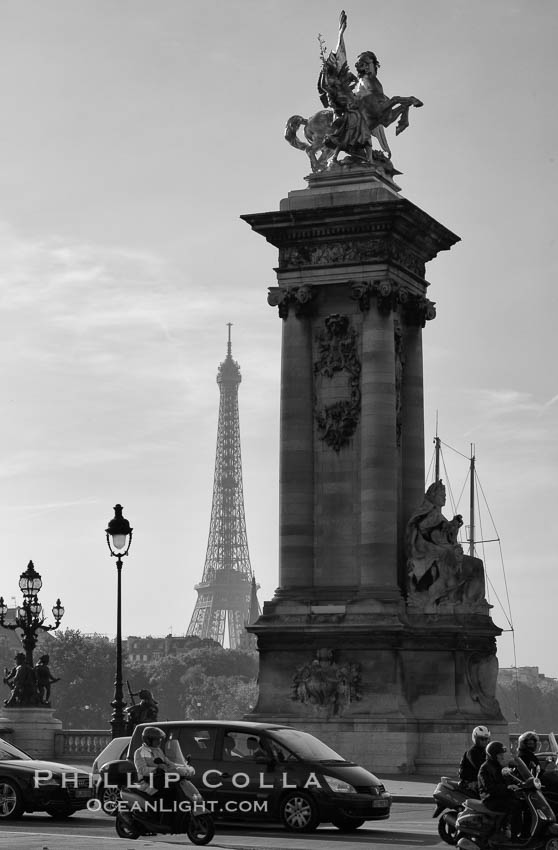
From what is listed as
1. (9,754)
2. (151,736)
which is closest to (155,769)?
(151,736)

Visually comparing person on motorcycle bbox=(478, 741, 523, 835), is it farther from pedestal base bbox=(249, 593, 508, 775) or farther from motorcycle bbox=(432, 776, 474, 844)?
pedestal base bbox=(249, 593, 508, 775)

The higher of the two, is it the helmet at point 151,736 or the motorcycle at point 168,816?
the helmet at point 151,736

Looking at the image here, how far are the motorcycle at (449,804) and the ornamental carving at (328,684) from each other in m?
22.1

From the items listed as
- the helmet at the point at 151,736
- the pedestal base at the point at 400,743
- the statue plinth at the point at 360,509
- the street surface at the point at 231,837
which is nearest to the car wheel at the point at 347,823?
the street surface at the point at 231,837

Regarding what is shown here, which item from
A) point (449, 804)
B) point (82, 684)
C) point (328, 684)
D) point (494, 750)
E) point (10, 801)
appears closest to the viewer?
point (494, 750)

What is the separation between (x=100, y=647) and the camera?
165m

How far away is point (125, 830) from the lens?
3041 cm

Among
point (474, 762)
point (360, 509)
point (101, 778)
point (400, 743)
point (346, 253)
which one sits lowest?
point (101, 778)

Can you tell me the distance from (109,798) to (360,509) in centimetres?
2119

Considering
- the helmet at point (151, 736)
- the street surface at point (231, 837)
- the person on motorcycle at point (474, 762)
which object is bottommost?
the street surface at point (231, 837)

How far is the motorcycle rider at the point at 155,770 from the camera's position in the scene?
98.5ft

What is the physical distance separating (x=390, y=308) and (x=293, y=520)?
6.16 m

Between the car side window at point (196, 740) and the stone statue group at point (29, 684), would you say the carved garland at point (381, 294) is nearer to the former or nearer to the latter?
the stone statue group at point (29, 684)

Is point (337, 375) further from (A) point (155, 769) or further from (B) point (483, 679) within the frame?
(A) point (155, 769)
